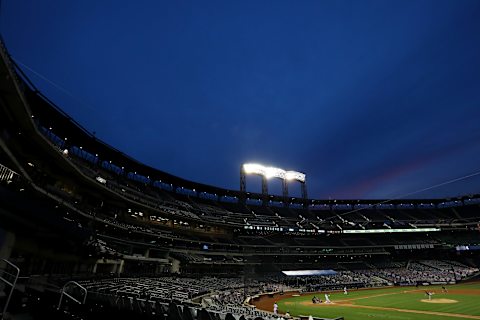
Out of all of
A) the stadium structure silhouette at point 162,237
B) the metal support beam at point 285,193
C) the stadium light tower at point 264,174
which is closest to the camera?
the stadium structure silhouette at point 162,237

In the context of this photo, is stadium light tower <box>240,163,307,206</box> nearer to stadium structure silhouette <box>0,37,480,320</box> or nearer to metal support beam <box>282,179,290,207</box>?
metal support beam <box>282,179,290,207</box>

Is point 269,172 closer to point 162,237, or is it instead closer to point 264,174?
point 264,174

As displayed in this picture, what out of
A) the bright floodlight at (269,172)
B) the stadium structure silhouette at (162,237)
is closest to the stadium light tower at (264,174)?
the bright floodlight at (269,172)

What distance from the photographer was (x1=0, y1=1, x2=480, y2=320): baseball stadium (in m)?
15.9

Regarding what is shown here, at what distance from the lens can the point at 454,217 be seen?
8456 centimetres

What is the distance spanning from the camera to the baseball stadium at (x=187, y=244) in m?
15.9

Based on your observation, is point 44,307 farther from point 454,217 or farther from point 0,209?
point 454,217

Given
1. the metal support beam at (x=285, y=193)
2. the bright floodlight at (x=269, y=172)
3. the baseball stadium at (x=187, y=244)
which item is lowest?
the baseball stadium at (x=187, y=244)

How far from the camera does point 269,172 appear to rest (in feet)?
260

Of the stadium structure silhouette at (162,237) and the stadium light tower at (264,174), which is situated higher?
the stadium light tower at (264,174)

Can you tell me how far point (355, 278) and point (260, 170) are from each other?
3376 cm

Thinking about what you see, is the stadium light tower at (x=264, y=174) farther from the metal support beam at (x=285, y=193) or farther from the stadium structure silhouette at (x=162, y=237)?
the stadium structure silhouette at (x=162, y=237)

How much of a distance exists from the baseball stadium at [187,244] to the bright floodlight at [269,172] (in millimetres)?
401

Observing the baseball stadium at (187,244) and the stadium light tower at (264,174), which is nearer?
the baseball stadium at (187,244)
